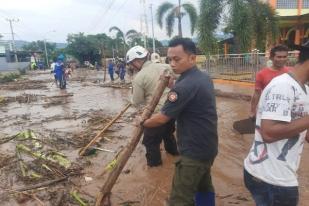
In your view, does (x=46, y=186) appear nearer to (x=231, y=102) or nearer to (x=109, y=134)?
(x=109, y=134)

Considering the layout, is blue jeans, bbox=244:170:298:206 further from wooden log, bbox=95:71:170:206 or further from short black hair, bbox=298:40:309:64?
wooden log, bbox=95:71:170:206

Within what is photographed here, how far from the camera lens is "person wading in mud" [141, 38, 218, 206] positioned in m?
2.74

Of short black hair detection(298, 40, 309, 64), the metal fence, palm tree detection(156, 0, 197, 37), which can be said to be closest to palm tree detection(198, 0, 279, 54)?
the metal fence

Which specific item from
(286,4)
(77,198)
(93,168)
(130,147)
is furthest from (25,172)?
(286,4)

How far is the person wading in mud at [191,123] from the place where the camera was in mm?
2742

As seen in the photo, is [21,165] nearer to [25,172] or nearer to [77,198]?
[25,172]

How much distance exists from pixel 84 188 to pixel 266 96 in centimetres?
334

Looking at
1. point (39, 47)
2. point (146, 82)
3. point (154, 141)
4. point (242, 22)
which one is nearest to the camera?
point (146, 82)

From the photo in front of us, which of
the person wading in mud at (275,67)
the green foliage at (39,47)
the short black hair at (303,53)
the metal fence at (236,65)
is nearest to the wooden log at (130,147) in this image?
the short black hair at (303,53)

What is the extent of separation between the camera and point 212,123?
2861 mm

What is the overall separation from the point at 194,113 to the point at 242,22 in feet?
48.2

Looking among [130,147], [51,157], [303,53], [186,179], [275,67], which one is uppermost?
[303,53]

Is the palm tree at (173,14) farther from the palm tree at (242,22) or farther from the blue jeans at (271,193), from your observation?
the blue jeans at (271,193)

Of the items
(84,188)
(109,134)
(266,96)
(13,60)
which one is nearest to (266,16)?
(109,134)
